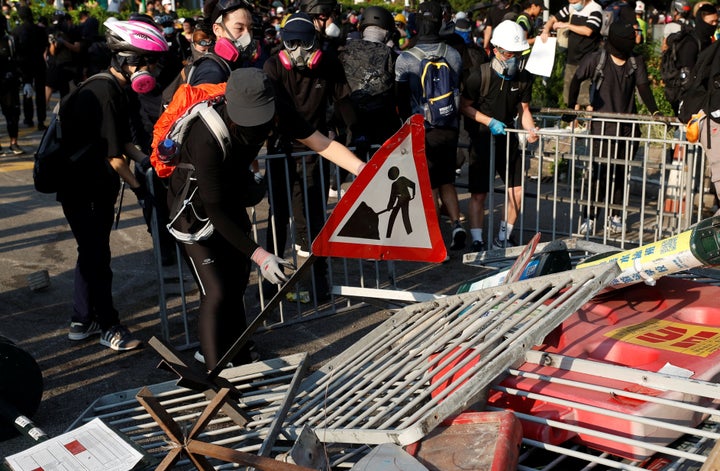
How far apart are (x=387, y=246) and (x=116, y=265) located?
412 cm

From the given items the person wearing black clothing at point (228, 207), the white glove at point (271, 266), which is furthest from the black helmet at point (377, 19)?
the white glove at point (271, 266)

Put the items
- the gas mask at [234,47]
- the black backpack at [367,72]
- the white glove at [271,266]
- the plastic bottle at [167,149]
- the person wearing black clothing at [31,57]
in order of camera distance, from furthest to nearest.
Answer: the person wearing black clothing at [31,57] < the black backpack at [367,72] < the gas mask at [234,47] < the plastic bottle at [167,149] < the white glove at [271,266]

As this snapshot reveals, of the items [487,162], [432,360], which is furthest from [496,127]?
[432,360]

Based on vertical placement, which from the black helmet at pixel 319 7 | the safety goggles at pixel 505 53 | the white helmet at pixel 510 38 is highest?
the black helmet at pixel 319 7

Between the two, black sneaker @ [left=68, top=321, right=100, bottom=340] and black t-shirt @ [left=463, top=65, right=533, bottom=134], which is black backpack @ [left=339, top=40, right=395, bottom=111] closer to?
black t-shirt @ [left=463, top=65, right=533, bottom=134]

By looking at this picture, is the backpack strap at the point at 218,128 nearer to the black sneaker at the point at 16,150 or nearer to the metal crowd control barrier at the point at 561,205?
the metal crowd control barrier at the point at 561,205

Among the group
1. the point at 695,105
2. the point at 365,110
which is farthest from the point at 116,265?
the point at 695,105

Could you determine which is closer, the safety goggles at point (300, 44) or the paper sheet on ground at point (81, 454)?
the paper sheet on ground at point (81, 454)

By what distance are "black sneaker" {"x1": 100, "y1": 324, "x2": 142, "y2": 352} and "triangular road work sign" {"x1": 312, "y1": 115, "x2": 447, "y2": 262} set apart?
214 centimetres

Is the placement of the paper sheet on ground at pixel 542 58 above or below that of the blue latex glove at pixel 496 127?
above

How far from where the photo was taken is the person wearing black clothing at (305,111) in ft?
21.3

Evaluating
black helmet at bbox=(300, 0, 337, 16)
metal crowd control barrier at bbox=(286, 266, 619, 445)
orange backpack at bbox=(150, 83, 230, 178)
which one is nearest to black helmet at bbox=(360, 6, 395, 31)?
black helmet at bbox=(300, 0, 337, 16)

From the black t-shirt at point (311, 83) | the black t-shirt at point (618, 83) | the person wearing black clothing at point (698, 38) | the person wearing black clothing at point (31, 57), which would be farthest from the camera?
the person wearing black clothing at point (31, 57)

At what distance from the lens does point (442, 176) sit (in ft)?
26.1
